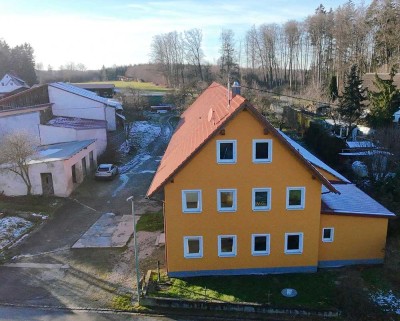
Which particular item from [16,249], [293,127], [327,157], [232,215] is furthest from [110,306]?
[293,127]

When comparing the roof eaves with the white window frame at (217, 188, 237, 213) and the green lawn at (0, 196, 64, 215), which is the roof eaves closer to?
the white window frame at (217, 188, 237, 213)

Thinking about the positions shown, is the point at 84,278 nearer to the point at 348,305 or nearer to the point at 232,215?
the point at 232,215

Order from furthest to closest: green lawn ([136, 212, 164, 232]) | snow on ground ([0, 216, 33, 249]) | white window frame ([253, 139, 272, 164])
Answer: green lawn ([136, 212, 164, 232]) → snow on ground ([0, 216, 33, 249]) → white window frame ([253, 139, 272, 164])

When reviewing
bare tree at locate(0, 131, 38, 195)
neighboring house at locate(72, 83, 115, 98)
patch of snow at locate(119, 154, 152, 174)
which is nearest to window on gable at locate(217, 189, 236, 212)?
bare tree at locate(0, 131, 38, 195)

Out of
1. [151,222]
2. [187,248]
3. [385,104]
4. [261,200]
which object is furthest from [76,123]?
[385,104]

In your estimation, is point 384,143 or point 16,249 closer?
point 16,249

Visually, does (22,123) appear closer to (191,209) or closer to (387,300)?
(191,209)

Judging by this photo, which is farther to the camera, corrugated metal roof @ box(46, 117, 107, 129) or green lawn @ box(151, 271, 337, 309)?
corrugated metal roof @ box(46, 117, 107, 129)

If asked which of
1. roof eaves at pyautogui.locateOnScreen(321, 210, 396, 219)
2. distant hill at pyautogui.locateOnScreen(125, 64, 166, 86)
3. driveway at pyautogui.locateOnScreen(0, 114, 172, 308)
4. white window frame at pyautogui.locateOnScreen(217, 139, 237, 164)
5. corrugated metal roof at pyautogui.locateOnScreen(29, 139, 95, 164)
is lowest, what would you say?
driveway at pyautogui.locateOnScreen(0, 114, 172, 308)

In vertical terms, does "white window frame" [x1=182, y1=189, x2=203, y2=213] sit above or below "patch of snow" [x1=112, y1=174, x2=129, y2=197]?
above
